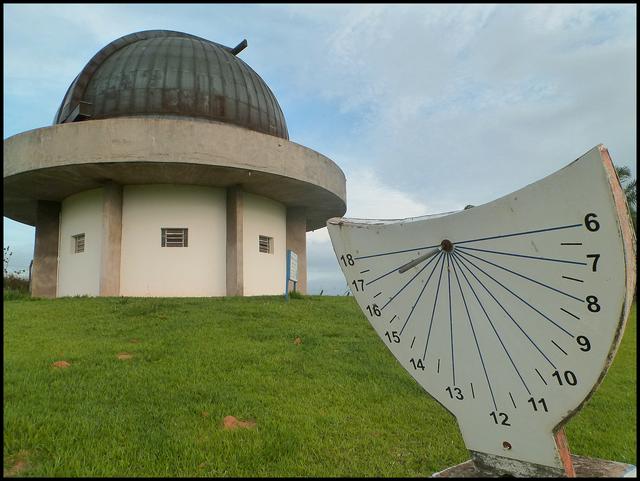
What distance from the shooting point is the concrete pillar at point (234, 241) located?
14984mm

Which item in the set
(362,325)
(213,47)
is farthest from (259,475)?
(213,47)

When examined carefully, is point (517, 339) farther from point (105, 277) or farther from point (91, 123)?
point (105, 277)

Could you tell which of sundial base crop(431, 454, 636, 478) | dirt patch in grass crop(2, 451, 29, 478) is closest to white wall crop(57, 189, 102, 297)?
dirt patch in grass crop(2, 451, 29, 478)

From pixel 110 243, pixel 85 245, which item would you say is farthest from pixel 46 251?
pixel 110 243

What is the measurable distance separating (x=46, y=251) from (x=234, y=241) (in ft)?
21.5

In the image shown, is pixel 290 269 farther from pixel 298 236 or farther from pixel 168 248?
pixel 298 236

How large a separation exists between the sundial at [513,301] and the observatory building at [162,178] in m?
10.7

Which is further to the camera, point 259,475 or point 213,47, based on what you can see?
point 213,47

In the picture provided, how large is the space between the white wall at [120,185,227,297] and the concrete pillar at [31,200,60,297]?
11.4ft

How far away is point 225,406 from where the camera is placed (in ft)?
17.8

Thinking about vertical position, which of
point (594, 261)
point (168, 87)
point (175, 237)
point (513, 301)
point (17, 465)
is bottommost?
point (17, 465)

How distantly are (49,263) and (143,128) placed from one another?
694 centimetres

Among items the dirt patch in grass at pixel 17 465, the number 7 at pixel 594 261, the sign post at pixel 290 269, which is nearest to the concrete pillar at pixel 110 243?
the sign post at pixel 290 269

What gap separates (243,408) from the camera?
17.7 feet
